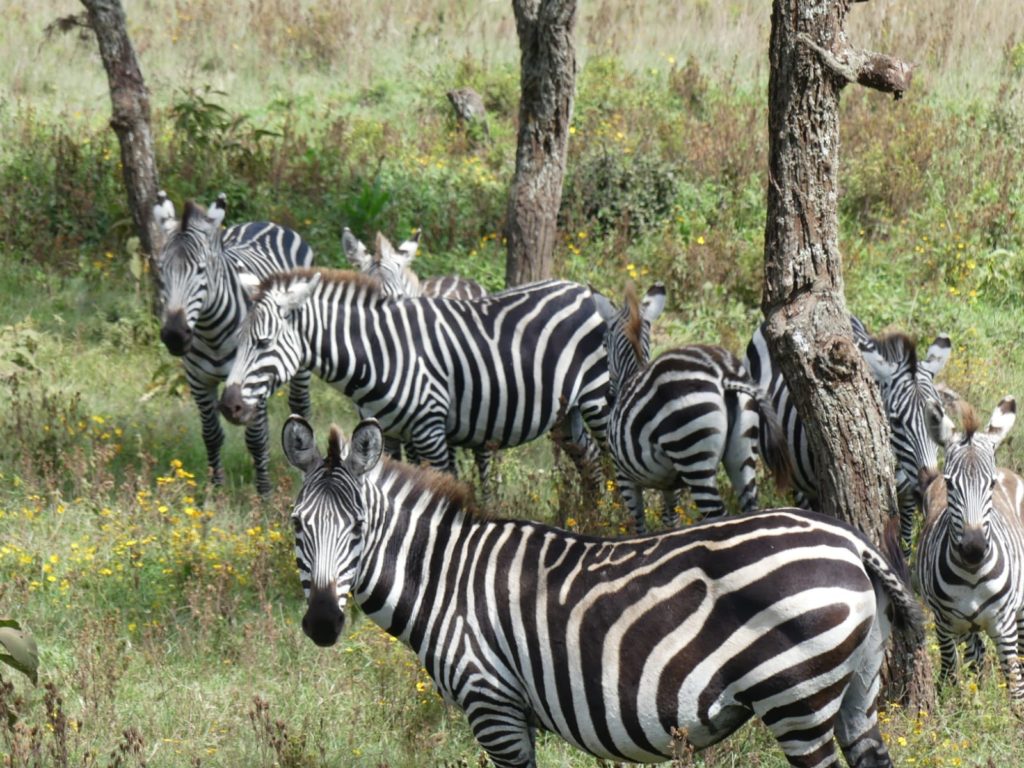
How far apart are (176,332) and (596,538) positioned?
17.4ft

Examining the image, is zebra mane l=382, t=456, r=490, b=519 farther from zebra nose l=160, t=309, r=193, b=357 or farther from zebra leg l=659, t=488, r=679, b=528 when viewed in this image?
zebra nose l=160, t=309, r=193, b=357

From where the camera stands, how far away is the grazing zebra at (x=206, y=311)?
9367mm

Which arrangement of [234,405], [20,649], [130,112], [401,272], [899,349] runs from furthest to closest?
[130,112] < [401,272] < [234,405] < [899,349] < [20,649]

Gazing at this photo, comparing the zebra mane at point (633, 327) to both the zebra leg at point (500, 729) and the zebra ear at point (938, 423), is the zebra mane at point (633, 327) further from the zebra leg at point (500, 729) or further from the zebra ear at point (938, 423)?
the zebra leg at point (500, 729)

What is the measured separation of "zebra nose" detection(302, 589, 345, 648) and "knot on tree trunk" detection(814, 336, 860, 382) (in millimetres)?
2563

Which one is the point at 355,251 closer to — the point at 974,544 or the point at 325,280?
the point at 325,280

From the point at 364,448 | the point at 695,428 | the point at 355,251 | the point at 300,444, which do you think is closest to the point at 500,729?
the point at 364,448

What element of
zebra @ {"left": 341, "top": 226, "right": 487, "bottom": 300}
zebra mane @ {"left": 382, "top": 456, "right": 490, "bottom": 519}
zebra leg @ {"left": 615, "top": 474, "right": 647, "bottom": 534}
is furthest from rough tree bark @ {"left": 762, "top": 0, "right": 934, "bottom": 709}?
zebra @ {"left": 341, "top": 226, "right": 487, "bottom": 300}

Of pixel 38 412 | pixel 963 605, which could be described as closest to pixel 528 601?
pixel 963 605

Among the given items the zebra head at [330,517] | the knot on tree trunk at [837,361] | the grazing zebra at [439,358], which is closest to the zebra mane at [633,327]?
the grazing zebra at [439,358]

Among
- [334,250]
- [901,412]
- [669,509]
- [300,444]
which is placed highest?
[300,444]

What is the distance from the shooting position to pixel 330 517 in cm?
481

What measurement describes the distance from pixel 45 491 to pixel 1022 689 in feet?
21.6

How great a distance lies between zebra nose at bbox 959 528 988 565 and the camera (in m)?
5.83
